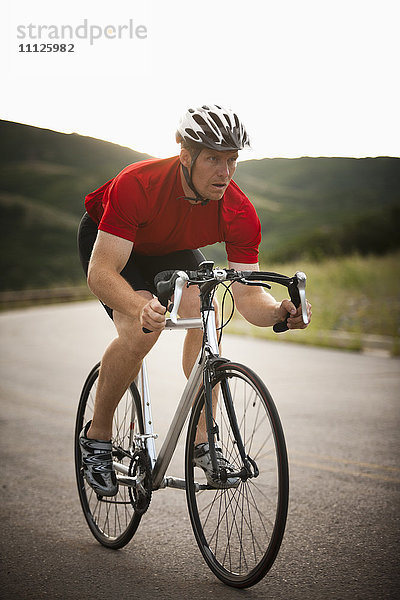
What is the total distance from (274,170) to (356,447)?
11063cm

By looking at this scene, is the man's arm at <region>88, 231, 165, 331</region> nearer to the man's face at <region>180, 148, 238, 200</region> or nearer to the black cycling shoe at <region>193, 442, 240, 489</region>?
the man's face at <region>180, 148, 238, 200</region>

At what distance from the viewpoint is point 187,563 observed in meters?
3.71

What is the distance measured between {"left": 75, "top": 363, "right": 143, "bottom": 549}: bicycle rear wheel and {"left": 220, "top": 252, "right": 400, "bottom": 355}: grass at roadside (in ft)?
26.9

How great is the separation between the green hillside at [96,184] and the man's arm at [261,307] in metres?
21.9

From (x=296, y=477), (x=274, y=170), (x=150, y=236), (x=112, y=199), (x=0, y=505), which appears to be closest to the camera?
(x=112, y=199)

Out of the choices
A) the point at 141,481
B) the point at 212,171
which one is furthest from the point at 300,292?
the point at 141,481

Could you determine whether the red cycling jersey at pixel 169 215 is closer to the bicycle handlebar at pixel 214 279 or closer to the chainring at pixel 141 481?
the bicycle handlebar at pixel 214 279

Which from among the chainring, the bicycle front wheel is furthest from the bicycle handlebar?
the chainring

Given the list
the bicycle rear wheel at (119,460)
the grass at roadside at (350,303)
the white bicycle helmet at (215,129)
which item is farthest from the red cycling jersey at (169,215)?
the grass at roadside at (350,303)

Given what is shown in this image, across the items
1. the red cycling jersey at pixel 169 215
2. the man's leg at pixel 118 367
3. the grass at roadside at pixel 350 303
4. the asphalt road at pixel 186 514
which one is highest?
the red cycling jersey at pixel 169 215

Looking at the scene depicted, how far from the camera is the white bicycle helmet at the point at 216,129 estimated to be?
134 inches

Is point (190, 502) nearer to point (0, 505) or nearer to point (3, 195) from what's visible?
point (0, 505)

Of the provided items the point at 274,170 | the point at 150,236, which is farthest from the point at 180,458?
the point at 274,170

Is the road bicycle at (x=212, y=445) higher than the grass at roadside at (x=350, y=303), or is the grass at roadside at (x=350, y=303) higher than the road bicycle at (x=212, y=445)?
the road bicycle at (x=212, y=445)
